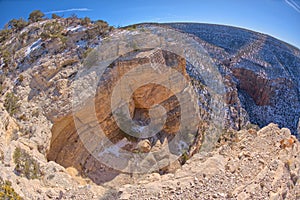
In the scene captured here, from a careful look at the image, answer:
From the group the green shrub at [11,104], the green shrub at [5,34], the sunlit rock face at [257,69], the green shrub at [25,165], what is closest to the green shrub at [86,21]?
the green shrub at [5,34]

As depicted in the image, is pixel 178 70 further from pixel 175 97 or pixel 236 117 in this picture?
pixel 236 117

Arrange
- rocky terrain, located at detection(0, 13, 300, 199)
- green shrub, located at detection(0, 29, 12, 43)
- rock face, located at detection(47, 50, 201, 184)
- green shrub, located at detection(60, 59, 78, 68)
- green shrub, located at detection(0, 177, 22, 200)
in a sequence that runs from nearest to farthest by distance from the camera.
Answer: green shrub, located at detection(0, 177, 22, 200) → rocky terrain, located at detection(0, 13, 300, 199) → rock face, located at detection(47, 50, 201, 184) → green shrub, located at detection(60, 59, 78, 68) → green shrub, located at detection(0, 29, 12, 43)

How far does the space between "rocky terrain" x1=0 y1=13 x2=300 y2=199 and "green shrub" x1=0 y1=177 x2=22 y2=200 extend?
0.02 metres

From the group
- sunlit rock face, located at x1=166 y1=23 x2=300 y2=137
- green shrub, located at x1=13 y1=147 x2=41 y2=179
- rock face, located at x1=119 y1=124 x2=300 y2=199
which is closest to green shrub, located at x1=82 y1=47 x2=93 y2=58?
green shrub, located at x1=13 y1=147 x2=41 y2=179

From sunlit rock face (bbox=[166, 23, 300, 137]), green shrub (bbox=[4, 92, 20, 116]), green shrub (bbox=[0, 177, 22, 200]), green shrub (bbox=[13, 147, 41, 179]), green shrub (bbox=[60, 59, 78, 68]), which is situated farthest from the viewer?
sunlit rock face (bbox=[166, 23, 300, 137])

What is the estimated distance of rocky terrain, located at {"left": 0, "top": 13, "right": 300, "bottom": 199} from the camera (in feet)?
26.2

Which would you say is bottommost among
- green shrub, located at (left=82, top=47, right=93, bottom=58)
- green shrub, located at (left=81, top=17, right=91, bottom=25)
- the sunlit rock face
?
green shrub, located at (left=82, top=47, right=93, bottom=58)

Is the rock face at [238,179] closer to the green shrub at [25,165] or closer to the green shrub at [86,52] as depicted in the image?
the green shrub at [25,165]

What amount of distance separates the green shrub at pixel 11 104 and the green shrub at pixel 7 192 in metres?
3.70

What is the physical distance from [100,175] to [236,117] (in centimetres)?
1750

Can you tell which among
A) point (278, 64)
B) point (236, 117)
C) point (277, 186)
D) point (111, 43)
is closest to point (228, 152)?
point (277, 186)

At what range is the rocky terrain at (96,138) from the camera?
315 inches

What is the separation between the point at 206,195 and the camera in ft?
25.7

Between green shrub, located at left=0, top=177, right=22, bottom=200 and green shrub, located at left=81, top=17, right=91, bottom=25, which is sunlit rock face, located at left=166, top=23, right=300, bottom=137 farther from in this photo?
green shrub, located at left=0, top=177, right=22, bottom=200
